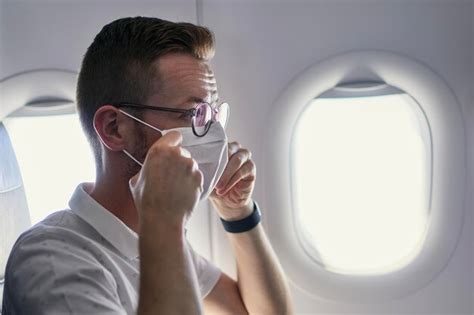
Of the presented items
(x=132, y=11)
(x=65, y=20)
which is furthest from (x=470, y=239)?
(x=65, y=20)

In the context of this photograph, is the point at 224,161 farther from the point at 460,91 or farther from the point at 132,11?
the point at 460,91

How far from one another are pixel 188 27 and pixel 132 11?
0.38m

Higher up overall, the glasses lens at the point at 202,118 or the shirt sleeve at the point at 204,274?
the glasses lens at the point at 202,118

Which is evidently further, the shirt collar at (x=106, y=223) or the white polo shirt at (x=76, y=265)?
the shirt collar at (x=106, y=223)

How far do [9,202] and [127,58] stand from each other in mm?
671

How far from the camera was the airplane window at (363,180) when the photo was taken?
1.58m

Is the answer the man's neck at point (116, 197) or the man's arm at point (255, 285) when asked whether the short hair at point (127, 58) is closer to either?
the man's neck at point (116, 197)

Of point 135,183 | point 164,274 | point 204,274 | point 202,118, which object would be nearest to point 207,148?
point 202,118

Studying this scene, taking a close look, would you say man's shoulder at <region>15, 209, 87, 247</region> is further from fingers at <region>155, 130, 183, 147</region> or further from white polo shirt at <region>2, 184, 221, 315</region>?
fingers at <region>155, 130, 183, 147</region>

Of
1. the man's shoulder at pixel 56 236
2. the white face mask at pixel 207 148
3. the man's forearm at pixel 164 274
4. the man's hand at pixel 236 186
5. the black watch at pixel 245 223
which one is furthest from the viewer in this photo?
the black watch at pixel 245 223

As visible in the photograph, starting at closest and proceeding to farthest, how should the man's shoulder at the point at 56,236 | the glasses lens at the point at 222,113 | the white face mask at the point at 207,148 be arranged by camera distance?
the man's shoulder at the point at 56,236
the white face mask at the point at 207,148
the glasses lens at the point at 222,113

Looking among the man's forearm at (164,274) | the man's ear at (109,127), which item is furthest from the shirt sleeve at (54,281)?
the man's ear at (109,127)

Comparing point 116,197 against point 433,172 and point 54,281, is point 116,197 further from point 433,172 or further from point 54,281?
point 433,172

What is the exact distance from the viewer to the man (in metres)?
0.91
